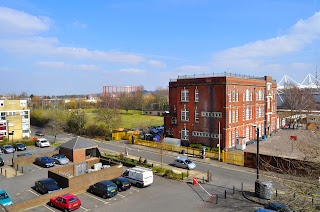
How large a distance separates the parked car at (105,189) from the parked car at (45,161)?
11.2 metres

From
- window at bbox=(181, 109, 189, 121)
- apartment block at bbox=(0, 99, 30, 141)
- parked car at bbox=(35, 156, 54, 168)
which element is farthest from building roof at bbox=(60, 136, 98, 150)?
apartment block at bbox=(0, 99, 30, 141)

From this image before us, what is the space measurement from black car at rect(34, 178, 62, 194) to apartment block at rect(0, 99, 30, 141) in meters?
31.2

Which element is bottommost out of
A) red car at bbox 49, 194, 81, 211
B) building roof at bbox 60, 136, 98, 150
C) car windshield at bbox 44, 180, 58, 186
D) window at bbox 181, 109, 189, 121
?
red car at bbox 49, 194, 81, 211

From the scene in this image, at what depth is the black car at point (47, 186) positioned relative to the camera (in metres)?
24.4

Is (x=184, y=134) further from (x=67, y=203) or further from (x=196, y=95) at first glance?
(x=67, y=203)

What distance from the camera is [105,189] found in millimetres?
23828

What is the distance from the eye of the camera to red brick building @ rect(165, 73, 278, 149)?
42469mm

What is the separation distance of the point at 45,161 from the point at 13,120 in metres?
24.4

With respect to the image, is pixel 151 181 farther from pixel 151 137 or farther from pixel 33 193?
pixel 151 137

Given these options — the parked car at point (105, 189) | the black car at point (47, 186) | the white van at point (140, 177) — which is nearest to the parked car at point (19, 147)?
the black car at point (47, 186)

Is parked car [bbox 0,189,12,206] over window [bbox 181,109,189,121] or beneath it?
beneath

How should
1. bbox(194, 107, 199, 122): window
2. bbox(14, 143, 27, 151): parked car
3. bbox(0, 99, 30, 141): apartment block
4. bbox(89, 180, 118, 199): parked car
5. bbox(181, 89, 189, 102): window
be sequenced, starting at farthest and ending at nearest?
bbox(0, 99, 30, 141): apartment block < bbox(181, 89, 189, 102): window < bbox(194, 107, 199, 122): window < bbox(14, 143, 27, 151): parked car < bbox(89, 180, 118, 199): parked car

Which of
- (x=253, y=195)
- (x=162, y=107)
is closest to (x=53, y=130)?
(x=253, y=195)

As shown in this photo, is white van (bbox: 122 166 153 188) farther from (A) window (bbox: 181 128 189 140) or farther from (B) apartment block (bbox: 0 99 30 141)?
(B) apartment block (bbox: 0 99 30 141)
